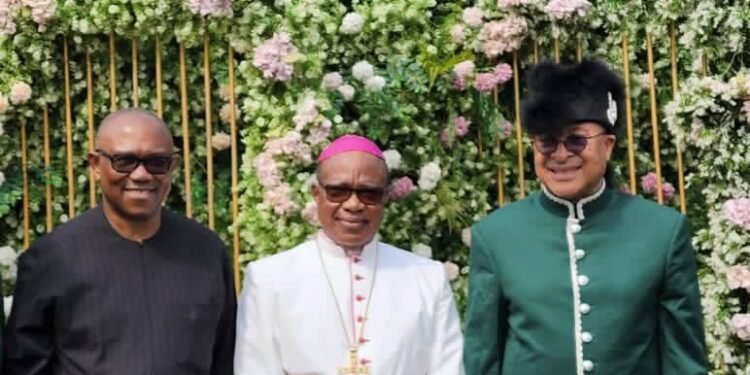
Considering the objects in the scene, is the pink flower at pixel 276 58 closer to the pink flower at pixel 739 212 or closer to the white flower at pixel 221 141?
the white flower at pixel 221 141

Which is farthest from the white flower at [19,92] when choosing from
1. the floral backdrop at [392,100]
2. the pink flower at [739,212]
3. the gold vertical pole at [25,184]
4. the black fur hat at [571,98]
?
the pink flower at [739,212]

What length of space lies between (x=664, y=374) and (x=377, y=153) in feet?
4.38

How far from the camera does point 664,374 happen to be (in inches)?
182

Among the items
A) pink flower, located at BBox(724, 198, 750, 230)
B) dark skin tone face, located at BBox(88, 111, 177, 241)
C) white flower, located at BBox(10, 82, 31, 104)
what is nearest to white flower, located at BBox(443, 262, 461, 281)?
pink flower, located at BBox(724, 198, 750, 230)

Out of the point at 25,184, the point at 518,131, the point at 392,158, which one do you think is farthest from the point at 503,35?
the point at 25,184

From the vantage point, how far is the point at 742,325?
20.7ft

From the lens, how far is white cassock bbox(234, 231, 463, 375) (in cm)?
483

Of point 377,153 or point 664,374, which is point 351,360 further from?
point 664,374

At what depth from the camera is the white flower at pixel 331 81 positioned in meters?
6.39

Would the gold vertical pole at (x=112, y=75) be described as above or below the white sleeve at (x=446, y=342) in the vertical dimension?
above

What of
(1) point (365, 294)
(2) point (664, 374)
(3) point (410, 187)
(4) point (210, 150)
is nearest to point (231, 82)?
(4) point (210, 150)

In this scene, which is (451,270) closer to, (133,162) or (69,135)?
(69,135)

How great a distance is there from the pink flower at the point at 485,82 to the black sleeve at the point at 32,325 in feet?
8.91

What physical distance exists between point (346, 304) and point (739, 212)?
240 cm
